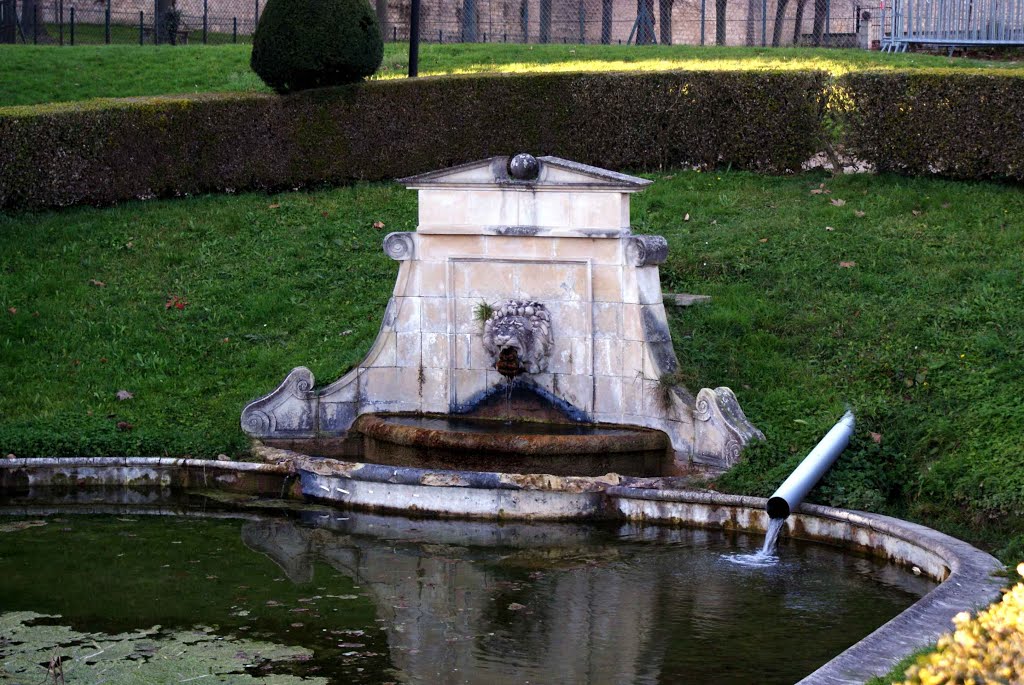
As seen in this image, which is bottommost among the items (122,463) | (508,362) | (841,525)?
(122,463)

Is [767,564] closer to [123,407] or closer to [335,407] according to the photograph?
[335,407]

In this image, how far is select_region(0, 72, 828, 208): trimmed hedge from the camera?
53.2ft

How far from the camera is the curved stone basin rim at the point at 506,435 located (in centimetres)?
1038

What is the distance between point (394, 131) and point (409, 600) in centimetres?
1051

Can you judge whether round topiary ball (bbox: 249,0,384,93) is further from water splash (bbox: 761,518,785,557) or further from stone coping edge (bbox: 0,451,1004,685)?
water splash (bbox: 761,518,785,557)

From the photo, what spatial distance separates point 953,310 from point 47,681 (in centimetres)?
799

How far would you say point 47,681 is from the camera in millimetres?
6746

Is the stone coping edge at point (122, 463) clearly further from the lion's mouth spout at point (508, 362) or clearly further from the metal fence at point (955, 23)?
the metal fence at point (955, 23)

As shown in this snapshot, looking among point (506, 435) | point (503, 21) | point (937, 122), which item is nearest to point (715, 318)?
point (506, 435)

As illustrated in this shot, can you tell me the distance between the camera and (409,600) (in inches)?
320

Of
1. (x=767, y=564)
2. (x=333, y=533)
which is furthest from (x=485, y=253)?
(x=767, y=564)

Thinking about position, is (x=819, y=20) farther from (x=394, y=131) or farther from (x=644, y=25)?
(x=394, y=131)

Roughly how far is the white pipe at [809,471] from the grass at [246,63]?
29.3 feet

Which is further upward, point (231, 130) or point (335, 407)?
point (231, 130)
